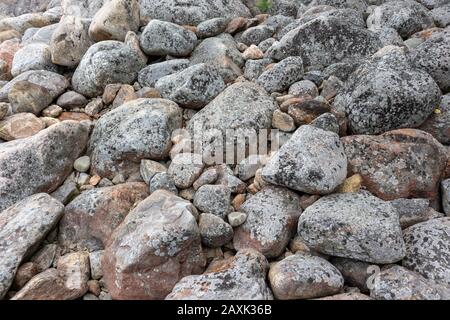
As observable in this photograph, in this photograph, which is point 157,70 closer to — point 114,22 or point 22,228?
point 114,22

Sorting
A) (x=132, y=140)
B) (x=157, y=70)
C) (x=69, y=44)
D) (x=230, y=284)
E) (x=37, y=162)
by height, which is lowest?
(x=230, y=284)

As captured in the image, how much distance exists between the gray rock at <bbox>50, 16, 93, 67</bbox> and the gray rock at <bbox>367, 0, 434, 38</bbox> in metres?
5.51

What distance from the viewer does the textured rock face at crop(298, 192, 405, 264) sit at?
4039 mm

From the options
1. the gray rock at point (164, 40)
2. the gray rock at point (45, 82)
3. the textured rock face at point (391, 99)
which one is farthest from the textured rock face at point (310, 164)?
the gray rock at point (45, 82)

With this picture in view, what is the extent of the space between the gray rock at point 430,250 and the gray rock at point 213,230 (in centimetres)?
197

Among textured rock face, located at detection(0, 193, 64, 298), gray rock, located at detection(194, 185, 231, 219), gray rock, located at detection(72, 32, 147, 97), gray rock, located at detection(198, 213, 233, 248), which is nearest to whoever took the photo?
textured rock face, located at detection(0, 193, 64, 298)

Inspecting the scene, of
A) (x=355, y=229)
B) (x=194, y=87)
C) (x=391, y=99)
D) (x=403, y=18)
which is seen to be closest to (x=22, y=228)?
(x=194, y=87)

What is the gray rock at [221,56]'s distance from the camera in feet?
22.4

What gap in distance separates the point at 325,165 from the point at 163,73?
3.54m

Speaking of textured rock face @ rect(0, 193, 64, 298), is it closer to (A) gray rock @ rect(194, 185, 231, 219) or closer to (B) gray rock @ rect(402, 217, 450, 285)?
(A) gray rock @ rect(194, 185, 231, 219)

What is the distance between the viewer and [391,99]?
16.8ft

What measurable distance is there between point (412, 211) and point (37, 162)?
15.7 ft

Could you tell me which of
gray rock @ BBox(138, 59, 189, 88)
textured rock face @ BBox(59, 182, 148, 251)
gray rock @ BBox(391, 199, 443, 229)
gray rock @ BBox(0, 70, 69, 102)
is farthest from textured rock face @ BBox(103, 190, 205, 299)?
gray rock @ BBox(0, 70, 69, 102)
